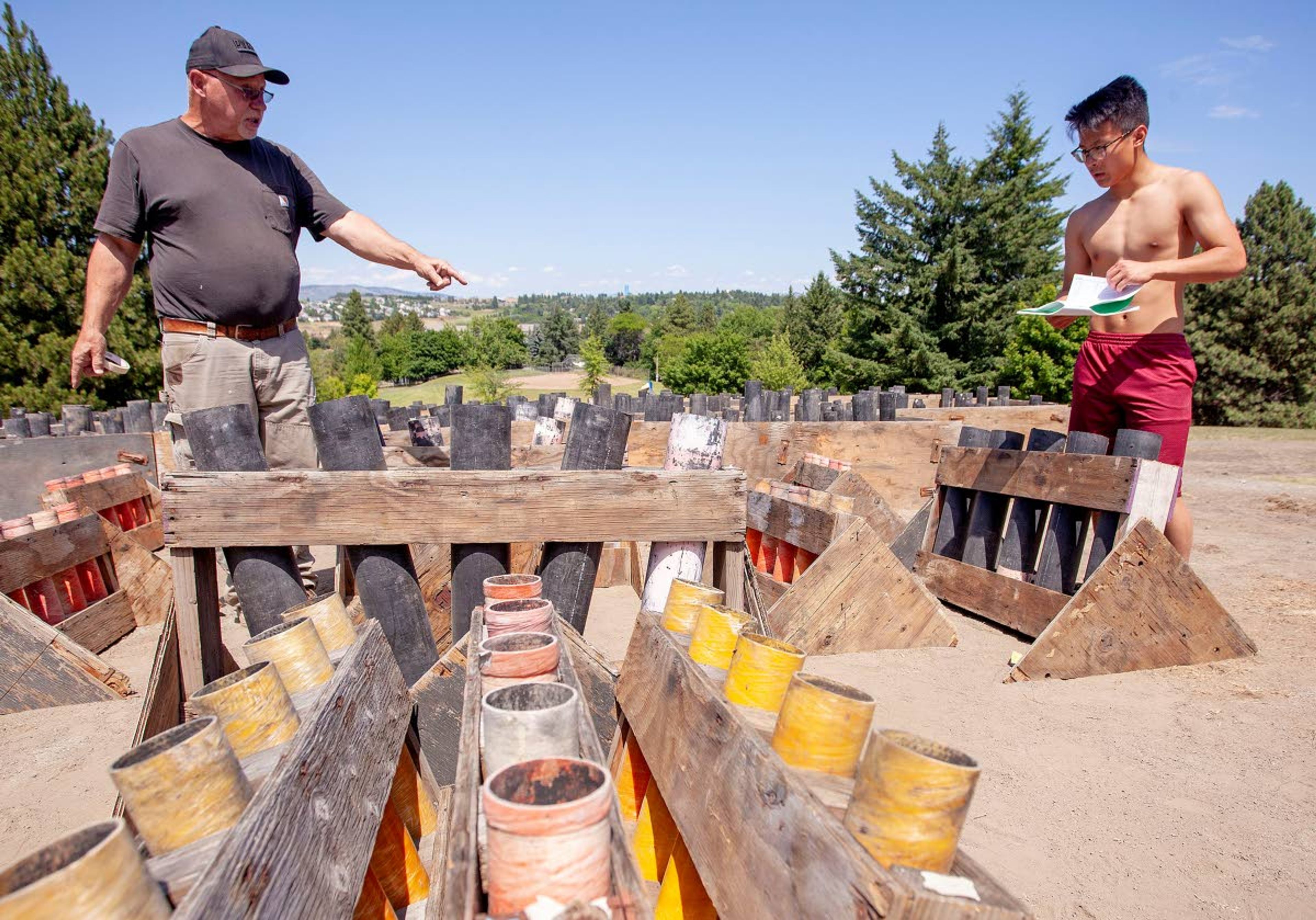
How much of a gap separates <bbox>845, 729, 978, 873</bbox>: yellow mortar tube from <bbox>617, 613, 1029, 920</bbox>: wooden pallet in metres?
0.03

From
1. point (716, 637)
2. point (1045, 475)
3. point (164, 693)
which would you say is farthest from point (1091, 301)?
Answer: point (164, 693)

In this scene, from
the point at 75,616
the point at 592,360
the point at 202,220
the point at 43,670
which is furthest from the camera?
the point at 592,360

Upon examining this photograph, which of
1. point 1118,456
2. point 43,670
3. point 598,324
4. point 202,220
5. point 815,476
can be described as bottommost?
point 43,670

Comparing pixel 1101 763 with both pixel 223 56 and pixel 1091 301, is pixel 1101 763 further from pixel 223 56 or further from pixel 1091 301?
pixel 223 56

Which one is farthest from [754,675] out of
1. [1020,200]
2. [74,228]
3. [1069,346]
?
[1020,200]

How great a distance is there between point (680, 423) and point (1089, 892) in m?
2.08

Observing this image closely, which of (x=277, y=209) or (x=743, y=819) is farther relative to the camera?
(x=277, y=209)

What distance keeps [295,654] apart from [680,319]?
11215 cm

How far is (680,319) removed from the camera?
112 meters

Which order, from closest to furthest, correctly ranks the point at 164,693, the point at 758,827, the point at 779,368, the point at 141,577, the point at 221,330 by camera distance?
the point at 758,827 < the point at 164,693 < the point at 221,330 < the point at 141,577 < the point at 779,368

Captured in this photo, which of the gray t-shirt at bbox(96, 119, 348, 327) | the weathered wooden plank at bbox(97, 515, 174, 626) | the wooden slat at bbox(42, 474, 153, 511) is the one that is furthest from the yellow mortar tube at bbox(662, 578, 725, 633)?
the wooden slat at bbox(42, 474, 153, 511)

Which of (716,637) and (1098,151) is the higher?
(1098,151)

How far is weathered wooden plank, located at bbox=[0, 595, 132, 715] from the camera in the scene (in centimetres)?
367

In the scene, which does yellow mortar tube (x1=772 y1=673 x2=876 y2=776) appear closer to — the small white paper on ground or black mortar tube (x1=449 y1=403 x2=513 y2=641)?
the small white paper on ground
